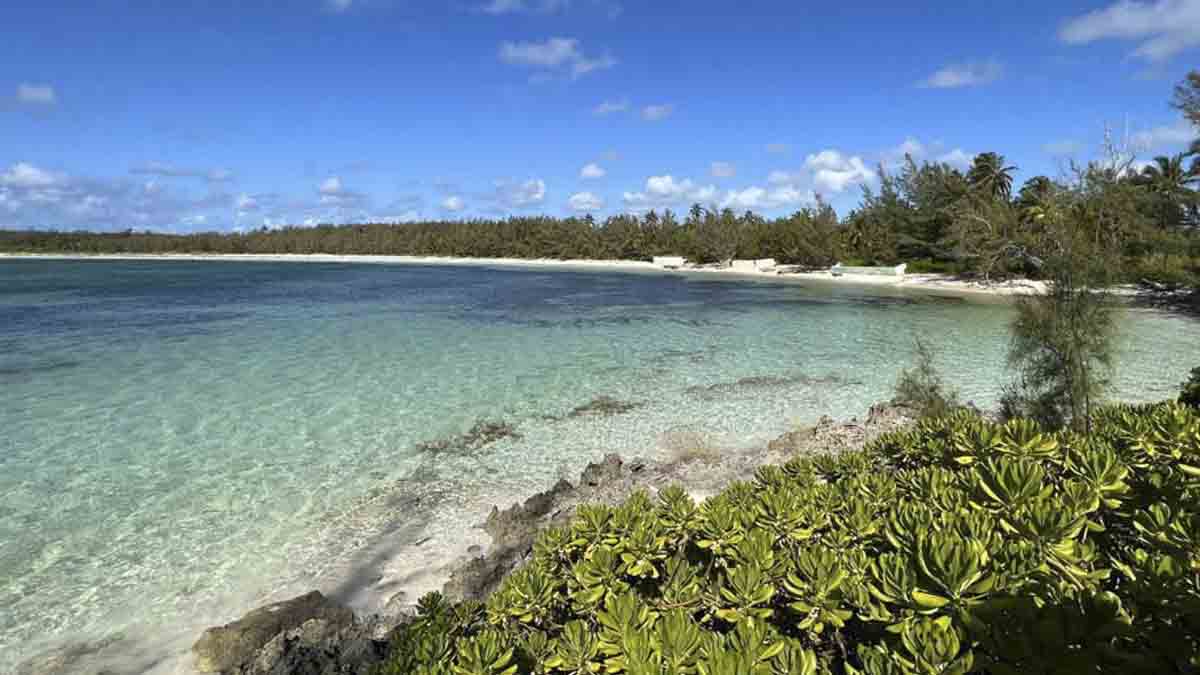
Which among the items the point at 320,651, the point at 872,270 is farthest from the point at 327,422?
the point at 872,270

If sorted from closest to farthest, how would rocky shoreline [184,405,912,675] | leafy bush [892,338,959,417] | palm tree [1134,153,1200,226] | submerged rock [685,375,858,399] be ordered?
rocky shoreline [184,405,912,675]
leafy bush [892,338,959,417]
submerged rock [685,375,858,399]
palm tree [1134,153,1200,226]

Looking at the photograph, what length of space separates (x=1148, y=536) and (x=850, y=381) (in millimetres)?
15186

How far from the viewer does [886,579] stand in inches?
105

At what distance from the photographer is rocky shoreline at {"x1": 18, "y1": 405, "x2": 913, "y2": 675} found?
5.09 metres

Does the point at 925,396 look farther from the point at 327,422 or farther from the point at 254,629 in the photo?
the point at 327,422

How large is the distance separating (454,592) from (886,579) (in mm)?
5087

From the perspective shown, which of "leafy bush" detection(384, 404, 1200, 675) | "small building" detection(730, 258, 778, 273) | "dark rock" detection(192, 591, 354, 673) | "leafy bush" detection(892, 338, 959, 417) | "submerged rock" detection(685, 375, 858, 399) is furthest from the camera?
"small building" detection(730, 258, 778, 273)

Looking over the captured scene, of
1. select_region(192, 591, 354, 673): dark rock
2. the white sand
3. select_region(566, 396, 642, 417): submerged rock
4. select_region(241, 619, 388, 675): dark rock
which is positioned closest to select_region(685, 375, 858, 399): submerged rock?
select_region(566, 396, 642, 417): submerged rock

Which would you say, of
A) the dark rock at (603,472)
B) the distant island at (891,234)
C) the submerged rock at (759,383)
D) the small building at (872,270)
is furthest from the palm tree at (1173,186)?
the dark rock at (603,472)

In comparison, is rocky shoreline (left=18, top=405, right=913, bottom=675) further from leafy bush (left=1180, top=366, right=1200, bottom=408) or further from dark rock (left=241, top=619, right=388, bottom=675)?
leafy bush (left=1180, top=366, right=1200, bottom=408)

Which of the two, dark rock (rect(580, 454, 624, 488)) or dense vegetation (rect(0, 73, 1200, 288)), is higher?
dense vegetation (rect(0, 73, 1200, 288))

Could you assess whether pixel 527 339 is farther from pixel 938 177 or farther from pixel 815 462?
pixel 938 177

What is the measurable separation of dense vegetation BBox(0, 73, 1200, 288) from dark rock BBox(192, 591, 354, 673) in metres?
11.8

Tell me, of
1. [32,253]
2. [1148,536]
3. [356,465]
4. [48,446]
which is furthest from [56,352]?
[32,253]
